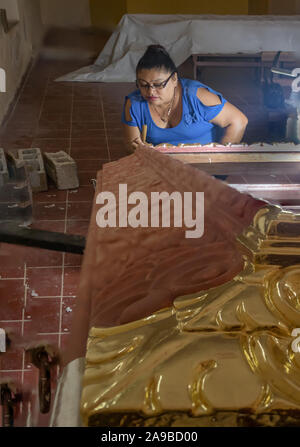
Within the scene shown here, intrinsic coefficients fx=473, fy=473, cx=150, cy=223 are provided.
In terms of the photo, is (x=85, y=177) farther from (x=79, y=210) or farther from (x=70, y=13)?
(x=70, y=13)

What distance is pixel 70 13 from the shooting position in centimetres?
1320

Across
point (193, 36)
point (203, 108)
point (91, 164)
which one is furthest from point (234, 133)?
point (193, 36)

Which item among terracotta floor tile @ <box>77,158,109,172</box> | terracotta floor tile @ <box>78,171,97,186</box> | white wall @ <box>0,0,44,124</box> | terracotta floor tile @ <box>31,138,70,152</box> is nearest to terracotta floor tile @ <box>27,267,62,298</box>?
terracotta floor tile @ <box>78,171,97,186</box>

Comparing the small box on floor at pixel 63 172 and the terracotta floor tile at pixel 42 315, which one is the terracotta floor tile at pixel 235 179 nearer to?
the terracotta floor tile at pixel 42 315

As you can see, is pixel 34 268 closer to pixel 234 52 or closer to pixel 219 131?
pixel 219 131

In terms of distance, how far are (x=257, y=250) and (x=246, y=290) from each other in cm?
7

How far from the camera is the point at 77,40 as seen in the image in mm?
11672

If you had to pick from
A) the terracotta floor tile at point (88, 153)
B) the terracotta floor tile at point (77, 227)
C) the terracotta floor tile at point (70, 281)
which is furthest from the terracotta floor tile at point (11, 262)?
the terracotta floor tile at point (88, 153)

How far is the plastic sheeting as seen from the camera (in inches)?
270

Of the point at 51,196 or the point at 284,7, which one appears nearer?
the point at 51,196

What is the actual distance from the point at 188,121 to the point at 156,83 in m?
0.30

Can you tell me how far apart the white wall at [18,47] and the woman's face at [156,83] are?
10.6 feet

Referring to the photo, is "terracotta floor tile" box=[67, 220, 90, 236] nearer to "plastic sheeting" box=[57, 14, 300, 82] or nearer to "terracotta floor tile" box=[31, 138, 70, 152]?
"terracotta floor tile" box=[31, 138, 70, 152]

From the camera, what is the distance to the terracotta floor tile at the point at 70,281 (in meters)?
2.45
